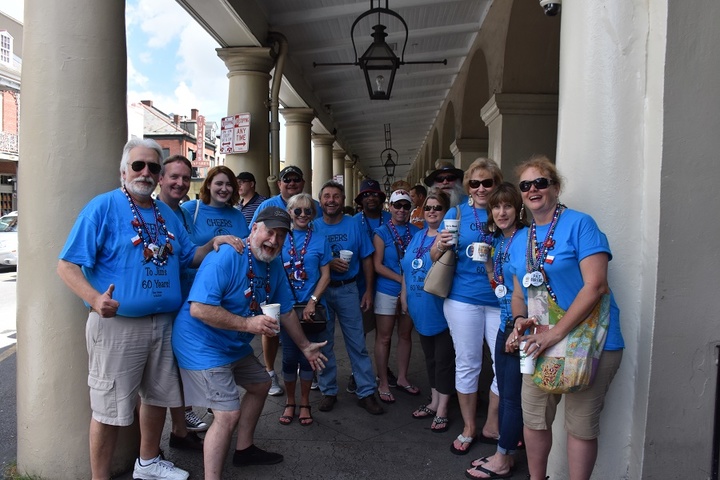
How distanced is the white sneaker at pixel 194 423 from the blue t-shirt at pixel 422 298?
1.73 meters

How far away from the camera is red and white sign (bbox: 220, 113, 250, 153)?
707 centimetres

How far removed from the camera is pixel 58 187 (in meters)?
3.03

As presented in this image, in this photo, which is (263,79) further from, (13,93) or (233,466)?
(13,93)

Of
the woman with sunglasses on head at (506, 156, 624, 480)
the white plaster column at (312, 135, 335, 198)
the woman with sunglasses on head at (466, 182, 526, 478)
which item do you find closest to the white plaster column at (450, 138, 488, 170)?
the white plaster column at (312, 135, 335, 198)

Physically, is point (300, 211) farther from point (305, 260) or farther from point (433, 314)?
point (433, 314)

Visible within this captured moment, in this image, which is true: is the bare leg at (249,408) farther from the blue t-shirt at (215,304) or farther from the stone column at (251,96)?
the stone column at (251,96)

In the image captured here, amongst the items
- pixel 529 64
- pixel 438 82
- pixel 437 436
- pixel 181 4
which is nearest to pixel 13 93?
pixel 438 82

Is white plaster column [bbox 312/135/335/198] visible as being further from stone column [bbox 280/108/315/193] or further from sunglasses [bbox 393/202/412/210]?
sunglasses [bbox 393/202/412/210]

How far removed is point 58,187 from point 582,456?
3068 millimetres

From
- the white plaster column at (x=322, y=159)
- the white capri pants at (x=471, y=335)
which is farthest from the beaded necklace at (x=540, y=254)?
the white plaster column at (x=322, y=159)

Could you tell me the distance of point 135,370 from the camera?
2.87 meters

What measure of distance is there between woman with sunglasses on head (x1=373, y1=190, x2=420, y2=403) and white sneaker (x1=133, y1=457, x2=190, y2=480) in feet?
6.13

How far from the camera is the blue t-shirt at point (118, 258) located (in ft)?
8.82

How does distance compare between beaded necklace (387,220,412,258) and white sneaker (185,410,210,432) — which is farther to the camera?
beaded necklace (387,220,412,258)
